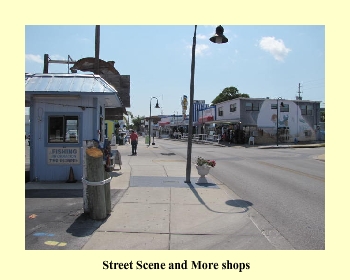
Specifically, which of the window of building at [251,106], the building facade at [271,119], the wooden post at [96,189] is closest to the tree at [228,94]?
the building facade at [271,119]

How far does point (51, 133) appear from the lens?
388 inches

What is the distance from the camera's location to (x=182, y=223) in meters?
5.91

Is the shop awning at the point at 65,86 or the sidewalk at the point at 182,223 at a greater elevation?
the shop awning at the point at 65,86

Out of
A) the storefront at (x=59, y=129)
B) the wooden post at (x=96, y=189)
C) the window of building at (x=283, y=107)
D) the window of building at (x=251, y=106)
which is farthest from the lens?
the window of building at (x=283, y=107)

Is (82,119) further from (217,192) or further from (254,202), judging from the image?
(254,202)

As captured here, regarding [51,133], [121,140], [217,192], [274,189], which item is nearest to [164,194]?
[217,192]

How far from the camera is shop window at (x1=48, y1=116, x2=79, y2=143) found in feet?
32.3

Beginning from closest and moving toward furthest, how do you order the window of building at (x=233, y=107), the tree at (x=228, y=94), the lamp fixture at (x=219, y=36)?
1. the lamp fixture at (x=219, y=36)
2. the window of building at (x=233, y=107)
3. the tree at (x=228, y=94)

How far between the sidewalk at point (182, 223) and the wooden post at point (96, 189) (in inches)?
9.6

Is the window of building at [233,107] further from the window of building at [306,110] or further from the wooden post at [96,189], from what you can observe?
the wooden post at [96,189]

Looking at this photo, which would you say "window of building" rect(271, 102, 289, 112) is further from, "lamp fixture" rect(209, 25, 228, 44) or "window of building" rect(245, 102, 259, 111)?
"lamp fixture" rect(209, 25, 228, 44)

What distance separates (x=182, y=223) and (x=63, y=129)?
5.62 metres

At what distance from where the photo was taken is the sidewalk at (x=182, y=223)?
4.91 m

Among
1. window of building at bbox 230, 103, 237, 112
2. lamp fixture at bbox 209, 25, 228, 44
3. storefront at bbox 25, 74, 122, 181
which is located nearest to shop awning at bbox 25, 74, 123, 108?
storefront at bbox 25, 74, 122, 181
